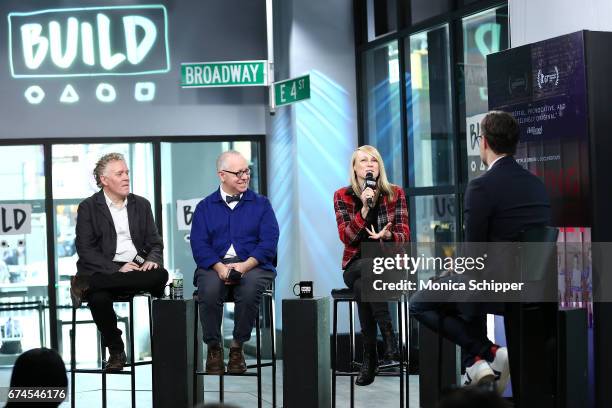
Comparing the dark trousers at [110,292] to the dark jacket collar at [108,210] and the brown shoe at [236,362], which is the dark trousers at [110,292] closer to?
the dark jacket collar at [108,210]

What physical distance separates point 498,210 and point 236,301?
72.1 inches

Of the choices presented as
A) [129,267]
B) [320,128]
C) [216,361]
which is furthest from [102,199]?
[320,128]

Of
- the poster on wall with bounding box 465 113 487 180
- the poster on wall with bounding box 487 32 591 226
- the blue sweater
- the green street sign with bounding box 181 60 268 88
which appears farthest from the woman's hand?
the green street sign with bounding box 181 60 268 88

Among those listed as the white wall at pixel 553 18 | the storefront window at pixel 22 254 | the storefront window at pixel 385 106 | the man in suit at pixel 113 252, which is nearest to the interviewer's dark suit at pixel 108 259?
the man in suit at pixel 113 252

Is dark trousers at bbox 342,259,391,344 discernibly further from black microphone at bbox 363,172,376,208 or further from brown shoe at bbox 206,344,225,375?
brown shoe at bbox 206,344,225,375

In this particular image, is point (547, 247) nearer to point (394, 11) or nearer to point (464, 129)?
point (464, 129)

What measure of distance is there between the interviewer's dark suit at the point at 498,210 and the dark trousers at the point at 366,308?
108 centimetres

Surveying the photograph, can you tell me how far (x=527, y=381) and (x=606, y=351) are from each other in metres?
0.67

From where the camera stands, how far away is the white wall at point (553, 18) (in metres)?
5.07

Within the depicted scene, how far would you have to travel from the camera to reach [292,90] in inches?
310

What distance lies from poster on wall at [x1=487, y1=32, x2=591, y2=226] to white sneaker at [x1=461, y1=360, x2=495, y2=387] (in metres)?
1.01

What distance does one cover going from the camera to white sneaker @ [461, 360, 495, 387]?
14.0 feet

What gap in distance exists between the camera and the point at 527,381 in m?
4.36

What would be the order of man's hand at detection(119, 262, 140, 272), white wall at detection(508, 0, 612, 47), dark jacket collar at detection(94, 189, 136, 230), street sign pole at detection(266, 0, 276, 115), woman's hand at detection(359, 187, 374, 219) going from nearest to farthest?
white wall at detection(508, 0, 612, 47), woman's hand at detection(359, 187, 374, 219), man's hand at detection(119, 262, 140, 272), dark jacket collar at detection(94, 189, 136, 230), street sign pole at detection(266, 0, 276, 115)
